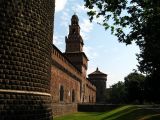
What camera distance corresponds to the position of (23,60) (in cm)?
1203

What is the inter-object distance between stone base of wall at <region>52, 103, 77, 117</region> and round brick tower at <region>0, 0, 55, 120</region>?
17.1 m

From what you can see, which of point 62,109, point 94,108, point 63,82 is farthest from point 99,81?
point 62,109

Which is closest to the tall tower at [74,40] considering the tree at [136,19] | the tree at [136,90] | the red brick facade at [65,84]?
the red brick facade at [65,84]

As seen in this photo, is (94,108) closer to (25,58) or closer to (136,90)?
(136,90)

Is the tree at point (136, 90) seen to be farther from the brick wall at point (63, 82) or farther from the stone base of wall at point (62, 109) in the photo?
the stone base of wall at point (62, 109)

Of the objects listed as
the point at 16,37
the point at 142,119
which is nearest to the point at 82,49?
the point at 142,119

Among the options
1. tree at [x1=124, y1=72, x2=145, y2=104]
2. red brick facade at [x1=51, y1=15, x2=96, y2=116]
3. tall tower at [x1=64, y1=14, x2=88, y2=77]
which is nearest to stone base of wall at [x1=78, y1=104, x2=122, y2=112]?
red brick facade at [x1=51, y1=15, x2=96, y2=116]

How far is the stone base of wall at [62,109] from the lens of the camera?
31.0 meters

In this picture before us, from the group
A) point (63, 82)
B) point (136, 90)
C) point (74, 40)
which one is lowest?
point (63, 82)

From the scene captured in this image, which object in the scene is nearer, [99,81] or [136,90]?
[136,90]

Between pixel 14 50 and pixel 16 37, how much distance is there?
462 mm

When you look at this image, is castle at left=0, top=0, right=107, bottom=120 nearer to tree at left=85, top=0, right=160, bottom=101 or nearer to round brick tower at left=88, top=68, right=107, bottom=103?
tree at left=85, top=0, right=160, bottom=101

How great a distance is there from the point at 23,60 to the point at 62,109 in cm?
2302

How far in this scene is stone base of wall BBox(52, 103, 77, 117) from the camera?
31.0m
